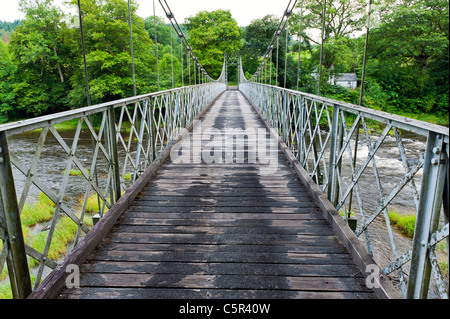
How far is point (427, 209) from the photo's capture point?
3.85ft

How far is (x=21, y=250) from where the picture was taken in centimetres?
132

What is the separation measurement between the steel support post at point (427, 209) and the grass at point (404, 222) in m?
5.29

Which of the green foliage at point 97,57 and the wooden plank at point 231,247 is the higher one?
the green foliage at point 97,57

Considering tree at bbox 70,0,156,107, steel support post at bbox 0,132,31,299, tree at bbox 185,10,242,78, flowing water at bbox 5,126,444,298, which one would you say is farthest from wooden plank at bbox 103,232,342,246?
tree at bbox 185,10,242,78

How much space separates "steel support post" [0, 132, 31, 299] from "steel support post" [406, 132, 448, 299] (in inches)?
59.7

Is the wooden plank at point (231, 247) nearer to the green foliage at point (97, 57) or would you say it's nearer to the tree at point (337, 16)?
the green foliage at point (97, 57)

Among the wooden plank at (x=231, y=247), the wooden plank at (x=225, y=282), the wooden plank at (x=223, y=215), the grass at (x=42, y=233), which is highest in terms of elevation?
the wooden plank at (x=223, y=215)

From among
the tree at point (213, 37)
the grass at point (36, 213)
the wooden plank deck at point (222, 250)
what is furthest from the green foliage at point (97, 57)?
the wooden plank deck at point (222, 250)

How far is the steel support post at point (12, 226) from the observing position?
48.9 inches

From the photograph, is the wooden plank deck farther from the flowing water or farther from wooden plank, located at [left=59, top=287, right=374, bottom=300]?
the flowing water

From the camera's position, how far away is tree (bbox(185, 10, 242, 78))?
100 feet

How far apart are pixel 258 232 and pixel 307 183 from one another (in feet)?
3.12
